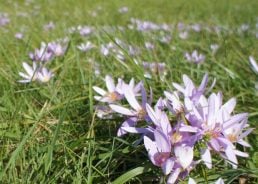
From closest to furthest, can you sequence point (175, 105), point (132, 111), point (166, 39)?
point (175, 105), point (132, 111), point (166, 39)

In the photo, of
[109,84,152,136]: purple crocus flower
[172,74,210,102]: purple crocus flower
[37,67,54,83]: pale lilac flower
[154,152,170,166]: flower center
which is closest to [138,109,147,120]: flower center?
[109,84,152,136]: purple crocus flower

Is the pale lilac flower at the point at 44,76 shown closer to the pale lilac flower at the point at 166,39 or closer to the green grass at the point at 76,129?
the green grass at the point at 76,129

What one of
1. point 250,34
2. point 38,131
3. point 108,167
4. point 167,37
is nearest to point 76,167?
point 108,167

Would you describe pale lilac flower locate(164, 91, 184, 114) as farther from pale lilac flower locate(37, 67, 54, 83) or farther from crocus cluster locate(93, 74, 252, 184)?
pale lilac flower locate(37, 67, 54, 83)

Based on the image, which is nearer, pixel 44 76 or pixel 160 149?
pixel 160 149

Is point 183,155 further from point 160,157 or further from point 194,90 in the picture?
point 194,90

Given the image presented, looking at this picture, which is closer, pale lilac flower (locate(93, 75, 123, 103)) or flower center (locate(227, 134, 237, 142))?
flower center (locate(227, 134, 237, 142))

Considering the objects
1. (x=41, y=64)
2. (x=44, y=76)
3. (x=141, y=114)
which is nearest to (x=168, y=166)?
(x=141, y=114)

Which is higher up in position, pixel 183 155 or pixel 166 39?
pixel 166 39

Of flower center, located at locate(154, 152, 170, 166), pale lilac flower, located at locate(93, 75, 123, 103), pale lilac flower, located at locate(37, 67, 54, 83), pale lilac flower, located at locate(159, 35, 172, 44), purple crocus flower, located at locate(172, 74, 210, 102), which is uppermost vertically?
pale lilac flower, located at locate(159, 35, 172, 44)
